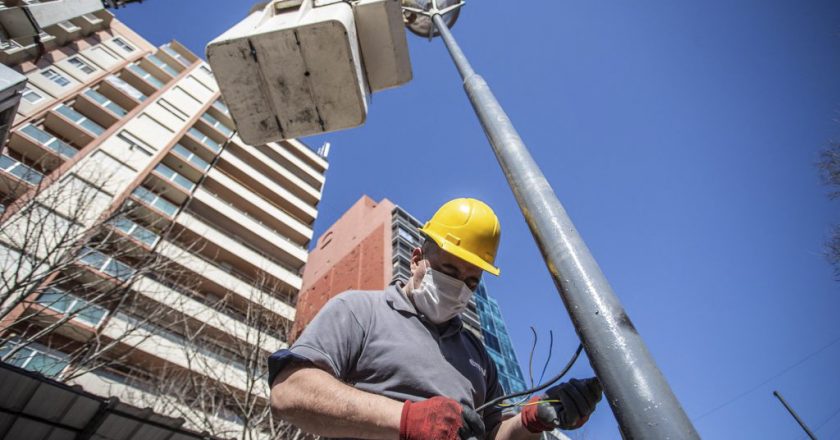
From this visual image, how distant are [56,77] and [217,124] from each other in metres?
8.68

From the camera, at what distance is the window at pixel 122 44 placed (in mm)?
29297

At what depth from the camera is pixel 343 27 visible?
202cm

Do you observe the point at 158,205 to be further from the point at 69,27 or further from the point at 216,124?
the point at 69,27

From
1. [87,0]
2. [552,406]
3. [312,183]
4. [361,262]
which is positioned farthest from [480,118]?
[312,183]

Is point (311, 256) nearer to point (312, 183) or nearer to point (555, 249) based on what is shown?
point (312, 183)

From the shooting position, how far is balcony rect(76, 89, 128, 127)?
2081 cm

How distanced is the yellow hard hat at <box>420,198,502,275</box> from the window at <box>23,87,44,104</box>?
1055 inches

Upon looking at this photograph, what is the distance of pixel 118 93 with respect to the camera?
23.3 m

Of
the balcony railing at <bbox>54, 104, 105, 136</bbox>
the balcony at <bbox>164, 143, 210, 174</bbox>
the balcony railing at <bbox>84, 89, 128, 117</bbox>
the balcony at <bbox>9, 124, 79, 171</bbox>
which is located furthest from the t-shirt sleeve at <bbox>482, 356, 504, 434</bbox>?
the balcony railing at <bbox>84, 89, 128, 117</bbox>

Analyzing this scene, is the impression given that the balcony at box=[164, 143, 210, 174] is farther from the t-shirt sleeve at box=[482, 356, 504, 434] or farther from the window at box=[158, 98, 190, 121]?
the t-shirt sleeve at box=[482, 356, 504, 434]

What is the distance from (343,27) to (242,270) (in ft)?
73.5

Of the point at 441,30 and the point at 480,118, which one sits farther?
the point at 441,30

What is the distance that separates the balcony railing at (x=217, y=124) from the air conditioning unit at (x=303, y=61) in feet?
93.0

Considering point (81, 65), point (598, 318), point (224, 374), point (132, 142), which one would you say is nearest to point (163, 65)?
point (81, 65)
